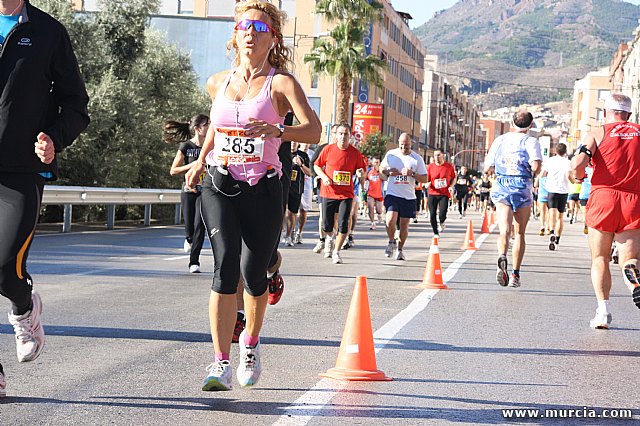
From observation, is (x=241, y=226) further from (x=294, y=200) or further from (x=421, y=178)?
(x=421, y=178)

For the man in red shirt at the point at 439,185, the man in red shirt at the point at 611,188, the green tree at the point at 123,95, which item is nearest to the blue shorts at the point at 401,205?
the man in red shirt at the point at 439,185

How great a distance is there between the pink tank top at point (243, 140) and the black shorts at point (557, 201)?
18174mm

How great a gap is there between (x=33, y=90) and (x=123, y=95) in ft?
77.9

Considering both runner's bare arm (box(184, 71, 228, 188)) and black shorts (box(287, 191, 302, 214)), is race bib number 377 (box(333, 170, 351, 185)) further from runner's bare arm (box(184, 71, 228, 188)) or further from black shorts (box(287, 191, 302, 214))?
runner's bare arm (box(184, 71, 228, 188))

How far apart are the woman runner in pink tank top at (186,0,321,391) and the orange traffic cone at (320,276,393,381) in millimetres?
723

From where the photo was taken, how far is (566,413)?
18.9ft

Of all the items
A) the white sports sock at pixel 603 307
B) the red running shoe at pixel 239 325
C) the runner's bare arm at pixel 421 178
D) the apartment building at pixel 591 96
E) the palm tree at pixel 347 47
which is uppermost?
the apartment building at pixel 591 96

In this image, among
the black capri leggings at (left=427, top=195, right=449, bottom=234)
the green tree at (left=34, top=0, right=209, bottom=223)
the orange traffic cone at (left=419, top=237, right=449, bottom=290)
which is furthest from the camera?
the green tree at (left=34, top=0, right=209, bottom=223)

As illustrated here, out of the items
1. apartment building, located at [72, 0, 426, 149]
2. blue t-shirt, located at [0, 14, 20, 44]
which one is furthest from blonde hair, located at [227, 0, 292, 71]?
apartment building, located at [72, 0, 426, 149]

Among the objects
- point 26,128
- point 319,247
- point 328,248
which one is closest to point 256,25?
point 26,128

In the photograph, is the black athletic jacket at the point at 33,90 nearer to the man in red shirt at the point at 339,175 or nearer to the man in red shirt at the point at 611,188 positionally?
the man in red shirt at the point at 611,188

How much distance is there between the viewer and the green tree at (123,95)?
1077 inches

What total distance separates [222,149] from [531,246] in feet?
65.0

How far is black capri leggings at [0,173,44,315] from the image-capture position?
5250 mm
